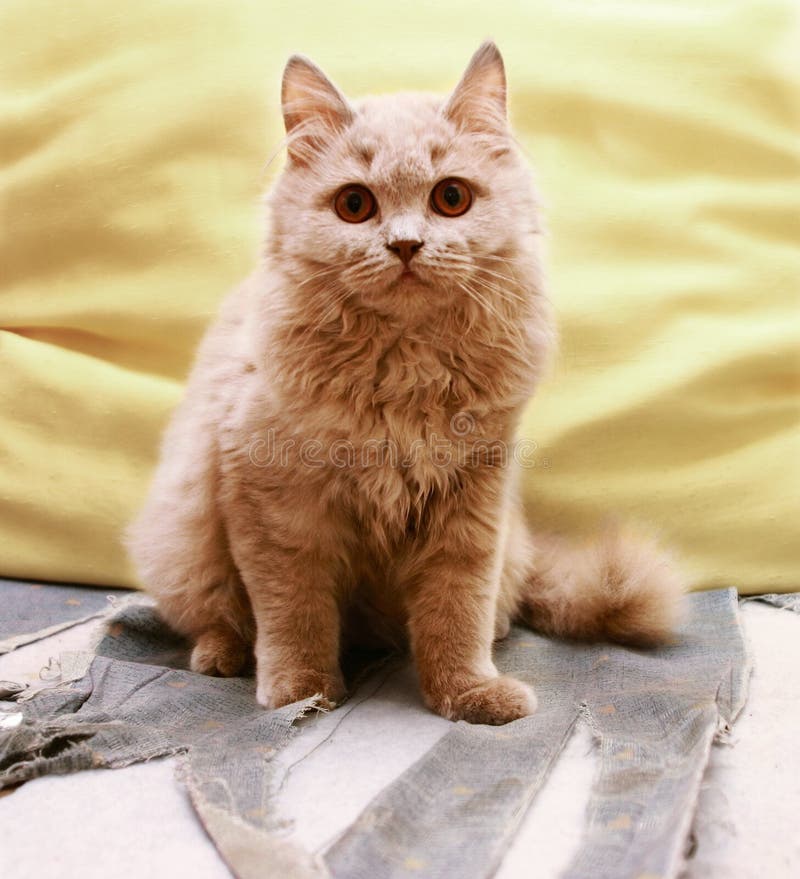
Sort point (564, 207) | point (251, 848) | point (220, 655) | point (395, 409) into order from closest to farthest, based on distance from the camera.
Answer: point (251, 848)
point (395, 409)
point (220, 655)
point (564, 207)

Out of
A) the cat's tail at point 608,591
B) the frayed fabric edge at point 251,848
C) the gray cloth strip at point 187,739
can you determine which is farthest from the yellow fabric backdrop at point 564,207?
the frayed fabric edge at point 251,848

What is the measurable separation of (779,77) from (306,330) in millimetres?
1169

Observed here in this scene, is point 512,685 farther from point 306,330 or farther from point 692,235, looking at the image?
point 692,235

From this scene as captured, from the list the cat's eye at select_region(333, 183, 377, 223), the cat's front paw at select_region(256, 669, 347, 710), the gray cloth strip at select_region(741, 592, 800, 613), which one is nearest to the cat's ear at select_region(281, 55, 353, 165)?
the cat's eye at select_region(333, 183, 377, 223)

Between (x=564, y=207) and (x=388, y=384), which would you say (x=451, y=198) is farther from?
(x=564, y=207)

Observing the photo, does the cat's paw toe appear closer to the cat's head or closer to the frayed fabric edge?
the frayed fabric edge

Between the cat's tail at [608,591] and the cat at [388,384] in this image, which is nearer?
the cat at [388,384]

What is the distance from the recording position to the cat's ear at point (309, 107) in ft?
4.35

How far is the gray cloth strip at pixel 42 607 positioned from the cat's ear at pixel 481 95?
110 cm

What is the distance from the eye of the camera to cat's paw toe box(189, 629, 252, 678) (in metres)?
1.48

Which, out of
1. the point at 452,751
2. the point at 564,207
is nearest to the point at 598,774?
the point at 452,751

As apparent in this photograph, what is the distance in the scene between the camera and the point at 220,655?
149 cm

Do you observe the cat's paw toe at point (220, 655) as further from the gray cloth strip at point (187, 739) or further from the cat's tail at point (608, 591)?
the cat's tail at point (608, 591)

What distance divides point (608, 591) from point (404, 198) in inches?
29.1
